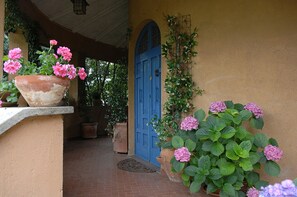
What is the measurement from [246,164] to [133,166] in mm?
2352

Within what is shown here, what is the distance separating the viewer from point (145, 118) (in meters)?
4.78

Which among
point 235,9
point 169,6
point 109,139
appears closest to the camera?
point 235,9

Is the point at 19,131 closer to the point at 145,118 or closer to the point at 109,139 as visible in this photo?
the point at 145,118

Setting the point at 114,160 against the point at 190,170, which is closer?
the point at 190,170

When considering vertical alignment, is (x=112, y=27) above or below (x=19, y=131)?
above

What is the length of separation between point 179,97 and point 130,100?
6.18ft

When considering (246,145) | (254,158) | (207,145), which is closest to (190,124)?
(207,145)

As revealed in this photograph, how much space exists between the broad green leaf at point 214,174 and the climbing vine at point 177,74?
1.07 meters

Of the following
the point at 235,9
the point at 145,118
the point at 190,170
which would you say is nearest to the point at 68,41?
the point at 145,118

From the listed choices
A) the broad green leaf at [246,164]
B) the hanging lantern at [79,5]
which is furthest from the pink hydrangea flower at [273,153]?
the hanging lantern at [79,5]

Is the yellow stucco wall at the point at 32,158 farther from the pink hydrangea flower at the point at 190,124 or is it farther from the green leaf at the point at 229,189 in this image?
the green leaf at the point at 229,189

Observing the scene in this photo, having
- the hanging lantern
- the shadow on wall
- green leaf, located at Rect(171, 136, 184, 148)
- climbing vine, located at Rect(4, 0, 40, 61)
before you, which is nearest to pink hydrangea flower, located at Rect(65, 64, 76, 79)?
green leaf, located at Rect(171, 136, 184, 148)

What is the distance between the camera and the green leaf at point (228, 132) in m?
2.59

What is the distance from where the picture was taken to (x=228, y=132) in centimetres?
262
